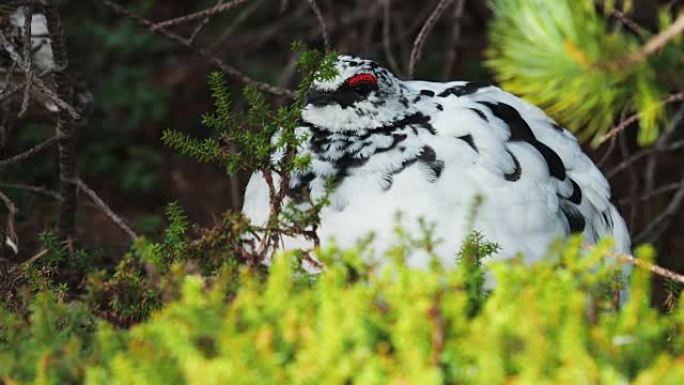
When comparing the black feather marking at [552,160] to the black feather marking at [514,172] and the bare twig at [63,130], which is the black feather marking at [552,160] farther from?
the bare twig at [63,130]

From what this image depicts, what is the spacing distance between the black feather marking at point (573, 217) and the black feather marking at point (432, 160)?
1.13 ft

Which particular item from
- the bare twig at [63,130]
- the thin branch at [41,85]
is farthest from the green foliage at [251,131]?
the bare twig at [63,130]

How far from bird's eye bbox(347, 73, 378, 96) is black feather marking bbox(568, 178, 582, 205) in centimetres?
57

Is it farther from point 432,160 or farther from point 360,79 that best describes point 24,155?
point 432,160

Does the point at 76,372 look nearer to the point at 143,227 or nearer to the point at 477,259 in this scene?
the point at 477,259

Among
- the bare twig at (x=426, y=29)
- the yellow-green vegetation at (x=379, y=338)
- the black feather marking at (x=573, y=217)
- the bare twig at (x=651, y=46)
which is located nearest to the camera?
the yellow-green vegetation at (x=379, y=338)

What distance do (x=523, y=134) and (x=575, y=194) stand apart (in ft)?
0.65

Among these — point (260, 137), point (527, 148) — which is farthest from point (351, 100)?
point (527, 148)

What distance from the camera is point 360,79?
93.0 inches

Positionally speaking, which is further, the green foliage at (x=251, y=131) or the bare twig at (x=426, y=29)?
the bare twig at (x=426, y=29)

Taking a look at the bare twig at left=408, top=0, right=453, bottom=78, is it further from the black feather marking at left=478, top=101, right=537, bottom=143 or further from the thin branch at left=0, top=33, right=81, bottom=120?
the thin branch at left=0, top=33, right=81, bottom=120

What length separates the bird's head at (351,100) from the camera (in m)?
2.36

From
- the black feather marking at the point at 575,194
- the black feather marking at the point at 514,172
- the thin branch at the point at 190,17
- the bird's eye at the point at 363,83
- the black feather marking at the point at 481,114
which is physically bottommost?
the black feather marking at the point at 575,194

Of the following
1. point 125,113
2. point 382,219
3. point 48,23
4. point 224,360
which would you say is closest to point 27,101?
point 48,23
